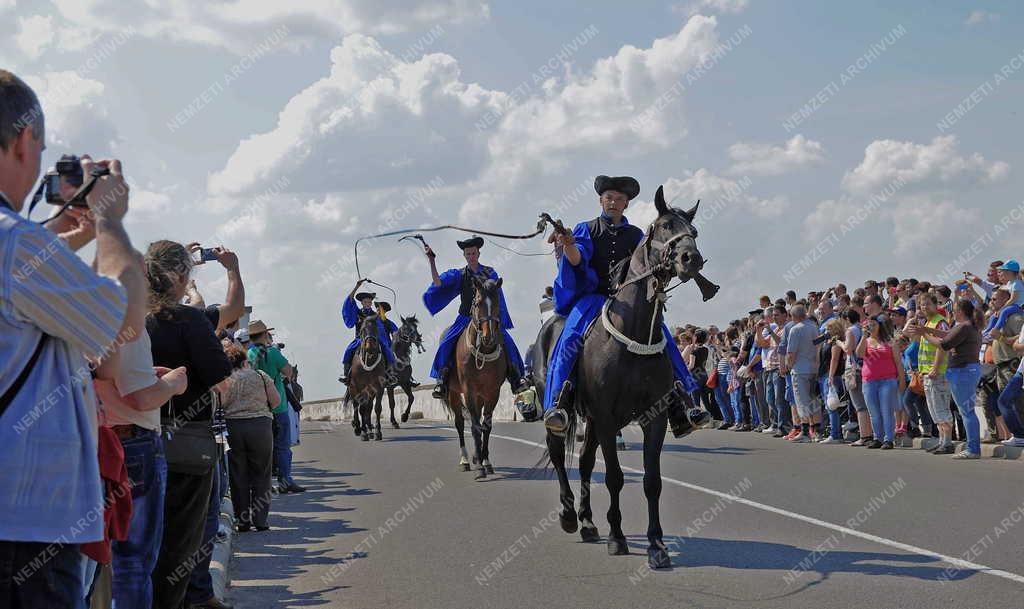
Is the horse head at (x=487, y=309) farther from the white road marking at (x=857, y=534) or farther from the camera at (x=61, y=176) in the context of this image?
the camera at (x=61, y=176)

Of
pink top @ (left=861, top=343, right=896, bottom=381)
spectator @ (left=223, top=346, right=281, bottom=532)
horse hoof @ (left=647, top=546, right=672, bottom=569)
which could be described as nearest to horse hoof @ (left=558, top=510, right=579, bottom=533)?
horse hoof @ (left=647, top=546, right=672, bottom=569)

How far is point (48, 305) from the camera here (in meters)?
2.92

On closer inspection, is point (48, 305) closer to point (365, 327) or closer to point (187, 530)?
point (187, 530)

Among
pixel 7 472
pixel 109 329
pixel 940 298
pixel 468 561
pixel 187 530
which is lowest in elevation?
pixel 468 561

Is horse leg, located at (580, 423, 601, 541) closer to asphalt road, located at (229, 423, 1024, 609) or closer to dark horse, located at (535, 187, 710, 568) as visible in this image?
asphalt road, located at (229, 423, 1024, 609)

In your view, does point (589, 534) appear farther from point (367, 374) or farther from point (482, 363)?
point (367, 374)

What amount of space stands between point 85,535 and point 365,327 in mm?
23096

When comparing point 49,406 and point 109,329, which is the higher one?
point 109,329

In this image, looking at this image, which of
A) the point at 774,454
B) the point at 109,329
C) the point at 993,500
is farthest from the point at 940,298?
the point at 109,329

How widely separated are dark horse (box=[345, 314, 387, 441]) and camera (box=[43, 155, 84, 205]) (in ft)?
73.5

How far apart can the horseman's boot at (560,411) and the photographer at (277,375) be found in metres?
4.44

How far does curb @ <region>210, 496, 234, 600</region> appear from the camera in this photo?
309 inches

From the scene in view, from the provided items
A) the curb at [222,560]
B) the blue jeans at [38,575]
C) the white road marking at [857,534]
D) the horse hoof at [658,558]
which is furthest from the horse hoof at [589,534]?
the blue jeans at [38,575]

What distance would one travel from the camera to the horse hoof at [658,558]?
8234 mm
